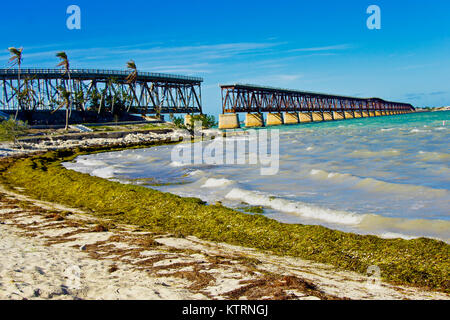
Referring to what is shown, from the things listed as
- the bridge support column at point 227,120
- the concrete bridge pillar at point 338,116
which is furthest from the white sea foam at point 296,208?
the concrete bridge pillar at point 338,116

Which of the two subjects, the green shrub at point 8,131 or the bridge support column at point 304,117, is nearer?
the green shrub at point 8,131

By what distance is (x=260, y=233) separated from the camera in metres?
9.27

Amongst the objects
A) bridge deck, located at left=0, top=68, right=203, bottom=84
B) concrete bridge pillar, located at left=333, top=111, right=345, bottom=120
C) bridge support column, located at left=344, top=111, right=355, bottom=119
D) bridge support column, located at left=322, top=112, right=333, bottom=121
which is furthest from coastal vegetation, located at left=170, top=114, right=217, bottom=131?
bridge support column, located at left=344, top=111, right=355, bottom=119

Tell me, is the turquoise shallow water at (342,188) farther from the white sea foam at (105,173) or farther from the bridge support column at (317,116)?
the bridge support column at (317,116)

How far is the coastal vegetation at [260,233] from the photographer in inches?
269

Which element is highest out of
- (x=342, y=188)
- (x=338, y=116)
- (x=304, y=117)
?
(x=338, y=116)

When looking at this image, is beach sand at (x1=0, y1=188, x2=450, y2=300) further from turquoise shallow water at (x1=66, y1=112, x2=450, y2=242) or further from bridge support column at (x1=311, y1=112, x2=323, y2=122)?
bridge support column at (x1=311, y1=112, x2=323, y2=122)

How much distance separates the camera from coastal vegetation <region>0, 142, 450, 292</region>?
6.84 meters

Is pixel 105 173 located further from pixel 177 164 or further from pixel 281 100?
pixel 281 100

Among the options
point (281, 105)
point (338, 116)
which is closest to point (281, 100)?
point (281, 105)

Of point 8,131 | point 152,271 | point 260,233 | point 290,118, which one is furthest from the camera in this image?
point 290,118

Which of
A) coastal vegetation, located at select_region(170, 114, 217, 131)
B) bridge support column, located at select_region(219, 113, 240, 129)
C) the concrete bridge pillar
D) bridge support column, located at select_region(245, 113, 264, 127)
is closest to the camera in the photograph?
coastal vegetation, located at select_region(170, 114, 217, 131)

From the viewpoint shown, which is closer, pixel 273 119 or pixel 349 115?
pixel 273 119

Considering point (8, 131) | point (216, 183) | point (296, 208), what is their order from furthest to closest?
point (8, 131)
point (216, 183)
point (296, 208)
